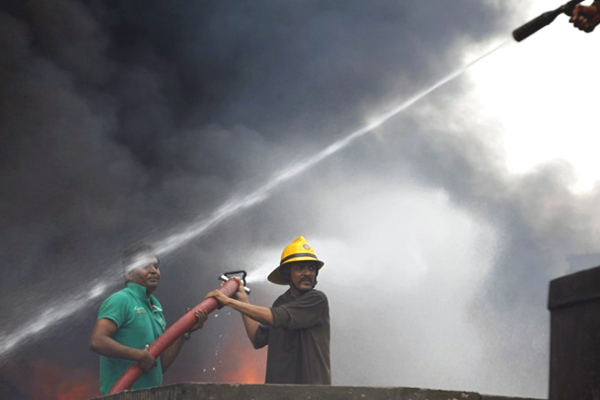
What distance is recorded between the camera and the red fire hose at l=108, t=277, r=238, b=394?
20.9ft

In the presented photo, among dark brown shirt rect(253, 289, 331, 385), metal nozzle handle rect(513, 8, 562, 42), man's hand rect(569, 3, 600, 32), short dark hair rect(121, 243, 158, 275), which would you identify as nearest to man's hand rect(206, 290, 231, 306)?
dark brown shirt rect(253, 289, 331, 385)

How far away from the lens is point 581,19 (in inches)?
123

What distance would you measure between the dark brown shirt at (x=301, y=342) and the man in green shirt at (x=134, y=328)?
0.82m

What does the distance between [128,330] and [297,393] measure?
349 cm

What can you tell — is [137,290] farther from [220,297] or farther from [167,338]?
[220,297]

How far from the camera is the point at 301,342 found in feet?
21.2

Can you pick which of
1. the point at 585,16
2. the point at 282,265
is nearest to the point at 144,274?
the point at 282,265

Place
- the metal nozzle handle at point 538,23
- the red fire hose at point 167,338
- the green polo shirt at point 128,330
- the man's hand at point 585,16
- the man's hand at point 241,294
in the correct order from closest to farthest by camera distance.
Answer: the man's hand at point 585,16 → the metal nozzle handle at point 538,23 → the red fire hose at point 167,338 → the green polo shirt at point 128,330 → the man's hand at point 241,294

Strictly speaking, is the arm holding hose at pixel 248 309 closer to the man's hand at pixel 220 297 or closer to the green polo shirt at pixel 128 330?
the man's hand at pixel 220 297

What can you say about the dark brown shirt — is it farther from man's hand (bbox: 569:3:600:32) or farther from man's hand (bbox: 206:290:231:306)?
man's hand (bbox: 569:3:600:32)

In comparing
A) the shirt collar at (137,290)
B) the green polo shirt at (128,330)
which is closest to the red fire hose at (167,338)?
the green polo shirt at (128,330)

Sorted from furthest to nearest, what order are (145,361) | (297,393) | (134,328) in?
1. (134,328)
2. (145,361)
3. (297,393)

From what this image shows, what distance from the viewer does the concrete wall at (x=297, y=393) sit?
3.34 metres

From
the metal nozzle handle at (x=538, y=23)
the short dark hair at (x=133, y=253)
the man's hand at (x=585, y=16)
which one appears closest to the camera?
A: the man's hand at (x=585, y=16)
